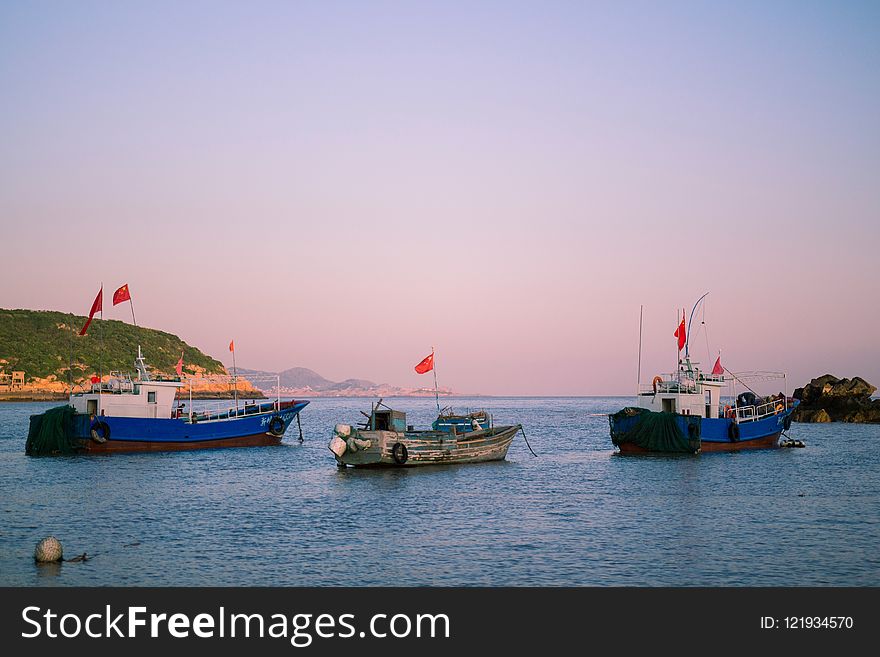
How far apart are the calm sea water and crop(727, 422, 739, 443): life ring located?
373 centimetres

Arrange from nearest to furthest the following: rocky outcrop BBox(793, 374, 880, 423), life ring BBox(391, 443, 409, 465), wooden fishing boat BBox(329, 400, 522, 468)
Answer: wooden fishing boat BBox(329, 400, 522, 468), life ring BBox(391, 443, 409, 465), rocky outcrop BBox(793, 374, 880, 423)

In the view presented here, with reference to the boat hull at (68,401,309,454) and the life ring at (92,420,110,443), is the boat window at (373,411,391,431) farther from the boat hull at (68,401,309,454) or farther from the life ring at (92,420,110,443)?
the life ring at (92,420,110,443)

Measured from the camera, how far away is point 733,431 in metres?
55.5

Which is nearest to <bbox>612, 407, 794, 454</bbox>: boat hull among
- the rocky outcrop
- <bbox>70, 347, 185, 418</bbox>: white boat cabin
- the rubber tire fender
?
<bbox>70, 347, 185, 418</bbox>: white boat cabin

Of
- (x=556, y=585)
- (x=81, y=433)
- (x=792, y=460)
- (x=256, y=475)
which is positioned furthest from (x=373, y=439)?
(x=792, y=460)

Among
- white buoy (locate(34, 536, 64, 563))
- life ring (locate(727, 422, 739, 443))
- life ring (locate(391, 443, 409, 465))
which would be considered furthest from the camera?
life ring (locate(727, 422, 739, 443))

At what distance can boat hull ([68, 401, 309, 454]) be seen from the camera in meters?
52.2

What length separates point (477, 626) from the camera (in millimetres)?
16156

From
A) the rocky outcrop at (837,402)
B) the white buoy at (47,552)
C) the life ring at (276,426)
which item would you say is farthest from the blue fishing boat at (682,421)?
the rocky outcrop at (837,402)

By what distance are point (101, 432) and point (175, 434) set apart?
4.89 metres

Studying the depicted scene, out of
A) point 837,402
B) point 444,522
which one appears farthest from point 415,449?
point 837,402

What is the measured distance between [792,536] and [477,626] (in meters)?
14.9

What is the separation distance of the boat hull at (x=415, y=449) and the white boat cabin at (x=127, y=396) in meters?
15.7

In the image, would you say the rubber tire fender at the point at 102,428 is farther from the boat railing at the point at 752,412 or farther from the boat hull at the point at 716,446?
the boat railing at the point at 752,412
